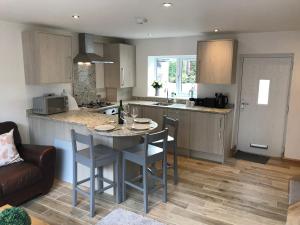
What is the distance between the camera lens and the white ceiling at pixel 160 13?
2600 mm

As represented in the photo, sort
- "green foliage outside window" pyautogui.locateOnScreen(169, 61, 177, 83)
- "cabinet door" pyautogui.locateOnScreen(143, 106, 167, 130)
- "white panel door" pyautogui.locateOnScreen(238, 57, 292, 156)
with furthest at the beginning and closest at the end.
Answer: "green foliage outside window" pyautogui.locateOnScreen(169, 61, 177, 83), "cabinet door" pyautogui.locateOnScreen(143, 106, 167, 130), "white panel door" pyautogui.locateOnScreen(238, 57, 292, 156)

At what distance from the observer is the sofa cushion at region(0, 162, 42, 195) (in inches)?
114

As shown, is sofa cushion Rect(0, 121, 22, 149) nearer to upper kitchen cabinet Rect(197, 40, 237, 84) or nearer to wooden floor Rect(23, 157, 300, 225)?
wooden floor Rect(23, 157, 300, 225)

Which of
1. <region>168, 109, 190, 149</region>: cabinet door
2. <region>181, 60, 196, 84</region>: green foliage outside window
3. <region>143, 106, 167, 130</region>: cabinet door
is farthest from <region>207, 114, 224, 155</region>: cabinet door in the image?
<region>181, 60, 196, 84</region>: green foliage outside window

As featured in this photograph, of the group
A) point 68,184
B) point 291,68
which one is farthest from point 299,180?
point 68,184

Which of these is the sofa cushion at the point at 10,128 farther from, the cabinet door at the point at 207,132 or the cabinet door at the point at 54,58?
the cabinet door at the point at 207,132

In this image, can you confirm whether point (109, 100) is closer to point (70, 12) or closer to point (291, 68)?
point (70, 12)

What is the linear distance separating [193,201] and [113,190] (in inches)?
42.7

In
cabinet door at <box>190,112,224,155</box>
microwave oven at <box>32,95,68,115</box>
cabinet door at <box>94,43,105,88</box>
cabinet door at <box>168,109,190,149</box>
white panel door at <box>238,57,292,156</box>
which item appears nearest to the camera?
microwave oven at <box>32,95,68,115</box>

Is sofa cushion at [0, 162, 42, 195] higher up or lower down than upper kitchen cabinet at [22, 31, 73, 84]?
lower down

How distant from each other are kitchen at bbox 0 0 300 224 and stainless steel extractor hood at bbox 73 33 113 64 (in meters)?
0.02

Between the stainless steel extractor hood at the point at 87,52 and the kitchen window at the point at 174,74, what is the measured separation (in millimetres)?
1459

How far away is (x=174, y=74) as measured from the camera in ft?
18.8

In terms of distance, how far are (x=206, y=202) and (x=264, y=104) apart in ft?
8.32
